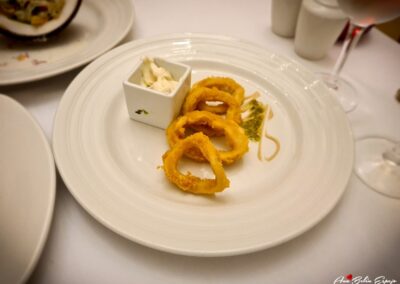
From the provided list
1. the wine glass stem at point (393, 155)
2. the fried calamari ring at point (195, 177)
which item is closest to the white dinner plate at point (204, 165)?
the fried calamari ring at point (195, 177)

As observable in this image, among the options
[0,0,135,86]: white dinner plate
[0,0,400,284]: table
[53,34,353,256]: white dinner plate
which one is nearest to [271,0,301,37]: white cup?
[53,34,353,256]: white dinner plate

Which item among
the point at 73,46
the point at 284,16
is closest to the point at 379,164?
the point at 284,16

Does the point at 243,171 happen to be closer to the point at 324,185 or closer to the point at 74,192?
the point at 324,185

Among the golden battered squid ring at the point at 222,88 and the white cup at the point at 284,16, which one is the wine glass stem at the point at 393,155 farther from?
the white cup at the point at 284,16

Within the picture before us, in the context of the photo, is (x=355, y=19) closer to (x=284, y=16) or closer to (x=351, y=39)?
(x=351, y=39)

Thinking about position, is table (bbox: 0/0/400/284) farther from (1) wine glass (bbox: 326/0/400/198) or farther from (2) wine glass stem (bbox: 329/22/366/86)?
(2) wine glass stem (bbox: 329/22/366/86)
